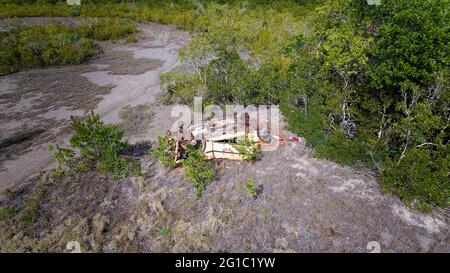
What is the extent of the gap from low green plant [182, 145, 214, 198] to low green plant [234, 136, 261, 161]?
5.27 feet

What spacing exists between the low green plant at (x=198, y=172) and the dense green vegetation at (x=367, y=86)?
5.23 metres

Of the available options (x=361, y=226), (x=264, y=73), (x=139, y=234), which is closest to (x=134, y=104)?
(x=264, y=73)

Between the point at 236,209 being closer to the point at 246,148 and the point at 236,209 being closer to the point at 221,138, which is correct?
the point at 246,148

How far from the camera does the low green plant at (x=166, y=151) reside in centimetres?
1354

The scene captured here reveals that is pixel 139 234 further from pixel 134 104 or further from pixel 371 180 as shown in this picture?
pixel 134 104

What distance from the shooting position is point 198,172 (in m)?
12.5

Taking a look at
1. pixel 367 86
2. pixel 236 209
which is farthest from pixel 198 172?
pixel 367 86

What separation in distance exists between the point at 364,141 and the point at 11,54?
109ft

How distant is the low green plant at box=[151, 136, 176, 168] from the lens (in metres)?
13.5

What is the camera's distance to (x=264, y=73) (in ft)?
59.9

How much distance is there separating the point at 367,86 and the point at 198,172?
8913mm

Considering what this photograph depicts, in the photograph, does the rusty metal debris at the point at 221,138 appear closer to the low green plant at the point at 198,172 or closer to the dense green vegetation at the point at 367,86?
the low green plant at the point at 198,172

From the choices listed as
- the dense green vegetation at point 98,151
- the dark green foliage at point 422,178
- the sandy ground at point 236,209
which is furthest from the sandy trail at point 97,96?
the dark green foliage at point 422,178

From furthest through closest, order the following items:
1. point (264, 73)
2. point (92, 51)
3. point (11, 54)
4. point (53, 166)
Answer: point (92, 51), point (11, 54), point (264, 73), point (53, 166)
